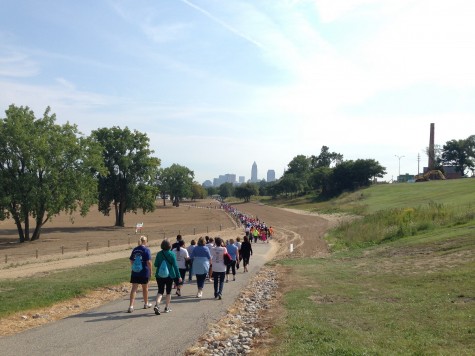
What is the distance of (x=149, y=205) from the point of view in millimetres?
66500

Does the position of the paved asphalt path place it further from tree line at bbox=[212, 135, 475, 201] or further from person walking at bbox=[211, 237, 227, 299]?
tree line at bbox=[212, 135, 475, 201]

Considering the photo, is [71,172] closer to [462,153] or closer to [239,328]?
[239,328]

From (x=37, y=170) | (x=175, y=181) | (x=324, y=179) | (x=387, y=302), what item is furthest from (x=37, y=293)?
(x=175, y=181)

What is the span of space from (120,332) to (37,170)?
4154 centimetres

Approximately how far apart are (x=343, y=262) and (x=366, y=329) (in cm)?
1501

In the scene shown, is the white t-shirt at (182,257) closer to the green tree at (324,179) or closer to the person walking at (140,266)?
the person walking at (140,266)

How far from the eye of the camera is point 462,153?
135 m

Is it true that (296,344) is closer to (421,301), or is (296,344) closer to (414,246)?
(421,301)

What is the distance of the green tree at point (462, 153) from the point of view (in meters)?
134

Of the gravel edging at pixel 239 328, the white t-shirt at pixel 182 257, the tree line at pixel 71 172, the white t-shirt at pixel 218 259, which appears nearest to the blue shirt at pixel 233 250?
the gravel edging at pixel 239 328

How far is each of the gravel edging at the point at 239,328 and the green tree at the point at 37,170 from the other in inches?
1392

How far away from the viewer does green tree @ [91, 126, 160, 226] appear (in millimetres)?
66688

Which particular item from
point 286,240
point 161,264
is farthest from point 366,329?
point 286,240

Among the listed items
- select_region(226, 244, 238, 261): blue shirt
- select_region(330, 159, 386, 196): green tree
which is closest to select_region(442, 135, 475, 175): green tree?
select_region(330, 159, 386, 196): green tree
